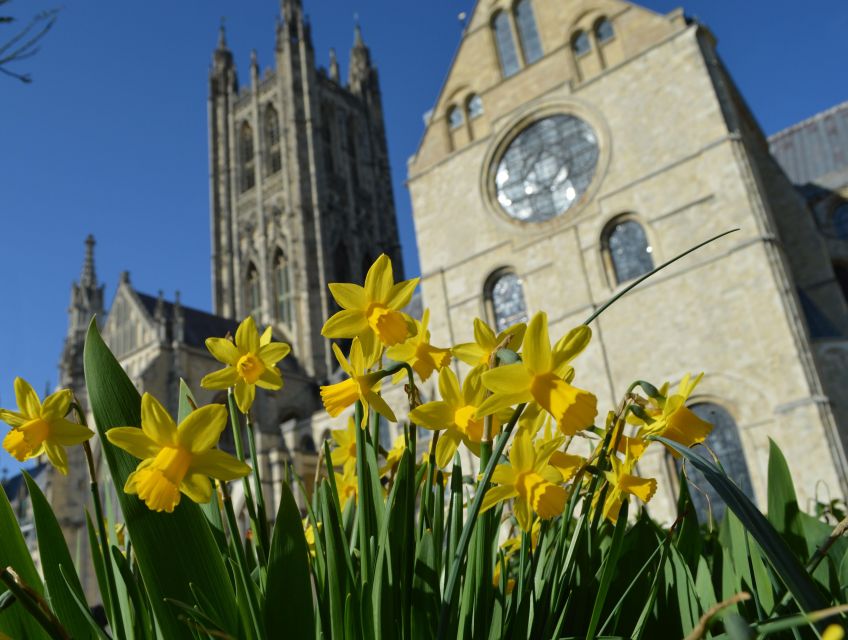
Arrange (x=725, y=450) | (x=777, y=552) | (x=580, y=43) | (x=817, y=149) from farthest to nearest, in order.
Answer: (x=817, y=149) → (x=580, y=43) → (x=725, y=450) → (x=777, y=552)

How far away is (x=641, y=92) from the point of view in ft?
40.8

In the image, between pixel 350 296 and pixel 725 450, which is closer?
pixel 350 296

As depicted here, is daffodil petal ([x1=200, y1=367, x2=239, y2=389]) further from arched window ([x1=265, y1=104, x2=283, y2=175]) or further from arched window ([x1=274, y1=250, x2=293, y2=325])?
arched window ([x1=265, y1=104, x2=283, y2=175])

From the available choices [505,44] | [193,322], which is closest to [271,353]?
[505,44]

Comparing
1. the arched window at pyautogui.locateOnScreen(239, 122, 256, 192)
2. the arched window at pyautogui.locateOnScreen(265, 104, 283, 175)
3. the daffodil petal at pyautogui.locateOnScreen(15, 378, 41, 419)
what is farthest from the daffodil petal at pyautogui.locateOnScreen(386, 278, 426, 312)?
the arched window at pyautogui.locateOnScreen(239, 122, 256, 192)

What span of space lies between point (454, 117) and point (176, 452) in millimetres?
15463

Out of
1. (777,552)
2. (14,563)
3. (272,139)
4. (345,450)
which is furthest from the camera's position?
(272,139)

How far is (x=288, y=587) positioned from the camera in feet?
3.16

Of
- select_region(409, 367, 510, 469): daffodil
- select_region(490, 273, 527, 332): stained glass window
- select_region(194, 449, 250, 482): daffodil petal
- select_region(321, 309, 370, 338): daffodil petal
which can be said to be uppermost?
select_region(490, 273, 527, 332): stained glass window

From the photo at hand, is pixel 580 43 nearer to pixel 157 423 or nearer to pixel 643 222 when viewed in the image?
pixel 643 222

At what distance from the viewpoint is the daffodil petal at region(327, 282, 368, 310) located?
1.10 m

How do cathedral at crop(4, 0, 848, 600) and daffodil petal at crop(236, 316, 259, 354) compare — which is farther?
cathedral at crop(4, 0, 848, 600)

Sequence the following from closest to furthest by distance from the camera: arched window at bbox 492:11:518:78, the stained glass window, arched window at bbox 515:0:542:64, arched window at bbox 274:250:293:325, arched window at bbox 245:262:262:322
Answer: the stained glass window < arched window at bbox 515:0:542:64 < arched window at bbox 492:11:518:78 < arched window at bbox 274:250:293:325 < arched window at bbox 245:262:262:322

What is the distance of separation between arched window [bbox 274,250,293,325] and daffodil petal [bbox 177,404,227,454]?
31287 millimetres
